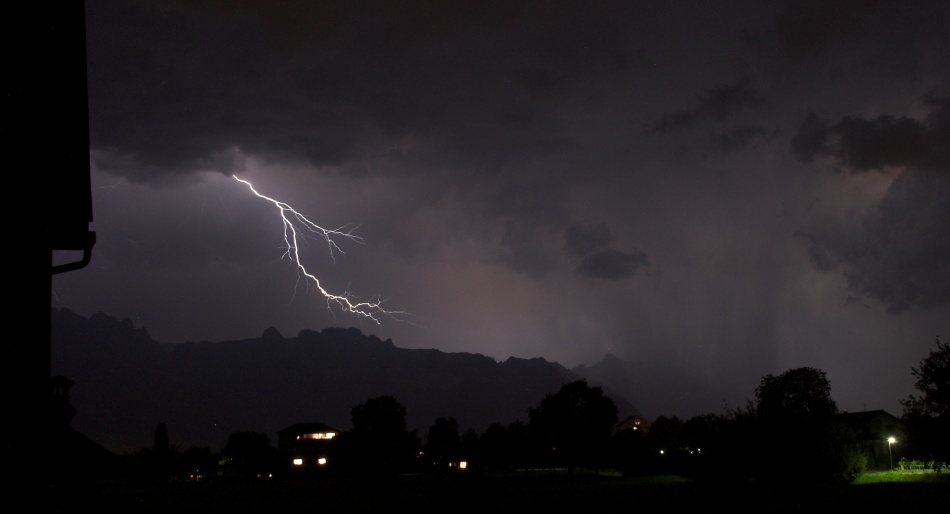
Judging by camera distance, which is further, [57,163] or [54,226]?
[54,226]

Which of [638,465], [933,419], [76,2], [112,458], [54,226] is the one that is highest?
[76,2]

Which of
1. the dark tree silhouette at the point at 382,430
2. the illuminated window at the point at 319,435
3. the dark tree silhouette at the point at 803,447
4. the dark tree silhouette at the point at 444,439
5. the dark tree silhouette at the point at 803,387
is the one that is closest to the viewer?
the dark tree silhouette at the point at 803,447

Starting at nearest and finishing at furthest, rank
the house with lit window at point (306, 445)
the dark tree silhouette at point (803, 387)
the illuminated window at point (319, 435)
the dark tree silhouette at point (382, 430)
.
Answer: the dark tree silhouette at point (803, 387) < the dark tree silhouette at point (382, 430) < the house with lit window at point (306, 445) < the illuminated window at point (319, 435)

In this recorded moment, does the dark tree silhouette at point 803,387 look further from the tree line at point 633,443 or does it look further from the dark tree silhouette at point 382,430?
the dark tree silhouette at point 382,430

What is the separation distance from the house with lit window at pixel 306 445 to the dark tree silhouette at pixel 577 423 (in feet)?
137

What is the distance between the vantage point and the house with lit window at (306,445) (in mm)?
116625

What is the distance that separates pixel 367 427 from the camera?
9450 centimetres

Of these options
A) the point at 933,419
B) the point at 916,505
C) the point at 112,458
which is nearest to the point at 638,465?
the point at 933,419

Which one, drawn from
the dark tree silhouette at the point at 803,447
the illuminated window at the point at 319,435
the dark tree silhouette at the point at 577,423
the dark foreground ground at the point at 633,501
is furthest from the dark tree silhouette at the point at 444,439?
the dark tree silhouette at the point at 803,447

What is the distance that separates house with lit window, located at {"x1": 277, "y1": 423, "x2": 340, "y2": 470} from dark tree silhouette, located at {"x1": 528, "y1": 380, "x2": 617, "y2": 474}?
137ft

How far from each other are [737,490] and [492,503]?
14174mm

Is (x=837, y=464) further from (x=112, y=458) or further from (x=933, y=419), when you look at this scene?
(x=112, y=458)

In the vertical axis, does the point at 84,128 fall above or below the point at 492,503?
above

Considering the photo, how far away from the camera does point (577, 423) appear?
284 feet
